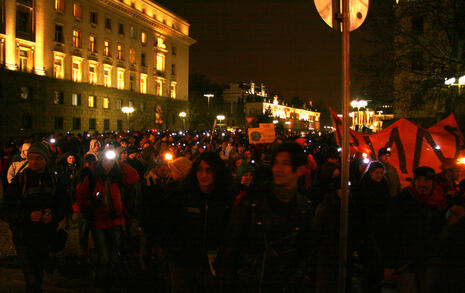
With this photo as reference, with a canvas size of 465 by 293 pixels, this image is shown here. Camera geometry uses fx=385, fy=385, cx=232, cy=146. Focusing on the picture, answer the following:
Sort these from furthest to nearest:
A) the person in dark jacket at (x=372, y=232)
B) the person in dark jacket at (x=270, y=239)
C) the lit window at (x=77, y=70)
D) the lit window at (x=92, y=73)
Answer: the lit window at (x=92, y=73) → the lit window at (x=77, y=70) → the person in dark jacket at (x=372, y=232) → the person in dark jacket at (x=270, y=239)

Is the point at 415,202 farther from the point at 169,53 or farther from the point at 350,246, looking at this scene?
the point at 169,53

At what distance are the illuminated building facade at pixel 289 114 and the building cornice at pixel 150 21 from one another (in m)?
42.6

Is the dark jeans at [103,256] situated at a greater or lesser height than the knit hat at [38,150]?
lesser

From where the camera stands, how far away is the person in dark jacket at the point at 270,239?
9.37 feet

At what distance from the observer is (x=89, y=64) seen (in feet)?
170

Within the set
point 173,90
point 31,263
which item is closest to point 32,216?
point 31,263

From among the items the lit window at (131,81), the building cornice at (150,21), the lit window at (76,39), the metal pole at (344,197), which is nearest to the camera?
the metal pole at (344,197)

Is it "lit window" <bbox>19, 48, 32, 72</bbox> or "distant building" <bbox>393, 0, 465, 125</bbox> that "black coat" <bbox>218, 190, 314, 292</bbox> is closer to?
"distant building" <bbox>393, 0, 465, 125</bbox>

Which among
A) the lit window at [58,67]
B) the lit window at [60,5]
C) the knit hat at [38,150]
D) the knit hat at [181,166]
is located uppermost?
the lit window at [60,5]

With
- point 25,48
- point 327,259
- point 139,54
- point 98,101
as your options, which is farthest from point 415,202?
point 139,54

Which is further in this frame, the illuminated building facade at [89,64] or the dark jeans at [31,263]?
the illuminated building facade at [89,64]

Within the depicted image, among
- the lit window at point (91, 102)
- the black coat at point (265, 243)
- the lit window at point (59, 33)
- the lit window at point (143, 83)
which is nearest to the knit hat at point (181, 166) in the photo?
the black coat at point (265, 243)

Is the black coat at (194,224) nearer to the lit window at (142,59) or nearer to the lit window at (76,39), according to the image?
the lit window at (76,39)

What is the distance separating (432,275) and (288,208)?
1093 millimetres
